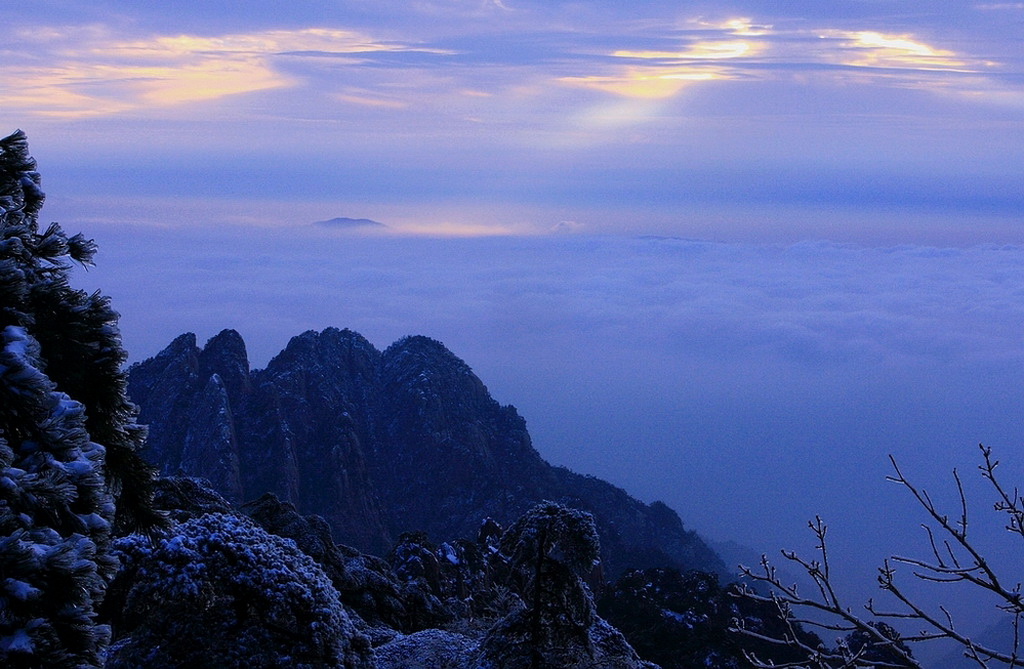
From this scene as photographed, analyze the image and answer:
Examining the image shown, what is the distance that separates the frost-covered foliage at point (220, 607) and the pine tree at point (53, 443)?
15.1ft

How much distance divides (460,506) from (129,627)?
80.4 m

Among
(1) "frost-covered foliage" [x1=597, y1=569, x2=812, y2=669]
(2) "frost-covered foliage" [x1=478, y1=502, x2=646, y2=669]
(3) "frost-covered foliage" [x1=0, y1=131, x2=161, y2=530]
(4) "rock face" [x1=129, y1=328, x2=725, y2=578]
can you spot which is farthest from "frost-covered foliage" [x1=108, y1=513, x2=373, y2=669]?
(4) "rock face" [x1=129, y1=328, x2=725, y2=578]

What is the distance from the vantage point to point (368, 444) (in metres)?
101

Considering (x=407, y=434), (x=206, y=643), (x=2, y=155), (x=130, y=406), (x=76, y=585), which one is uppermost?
(x=407, y=434)

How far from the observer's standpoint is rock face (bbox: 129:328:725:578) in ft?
278

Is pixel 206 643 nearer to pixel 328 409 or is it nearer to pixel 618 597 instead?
pixel 618 597

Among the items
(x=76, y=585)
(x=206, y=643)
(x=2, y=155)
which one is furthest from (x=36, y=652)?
(x=206, y=643)

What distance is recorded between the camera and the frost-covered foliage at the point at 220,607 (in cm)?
1388

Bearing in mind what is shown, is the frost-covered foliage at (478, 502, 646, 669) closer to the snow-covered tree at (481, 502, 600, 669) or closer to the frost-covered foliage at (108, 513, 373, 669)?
the snow-covered tree at (481, 502, 600, 669)

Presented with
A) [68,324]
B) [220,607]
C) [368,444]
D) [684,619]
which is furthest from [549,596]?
[368,444]

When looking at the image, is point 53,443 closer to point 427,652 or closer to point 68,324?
point 68,324

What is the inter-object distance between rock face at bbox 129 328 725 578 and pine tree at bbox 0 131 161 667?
7309cm

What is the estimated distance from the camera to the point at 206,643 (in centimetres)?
1395

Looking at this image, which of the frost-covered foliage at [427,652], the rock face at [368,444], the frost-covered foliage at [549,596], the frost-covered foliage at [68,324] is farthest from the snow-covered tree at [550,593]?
the rock face at [368,444]
